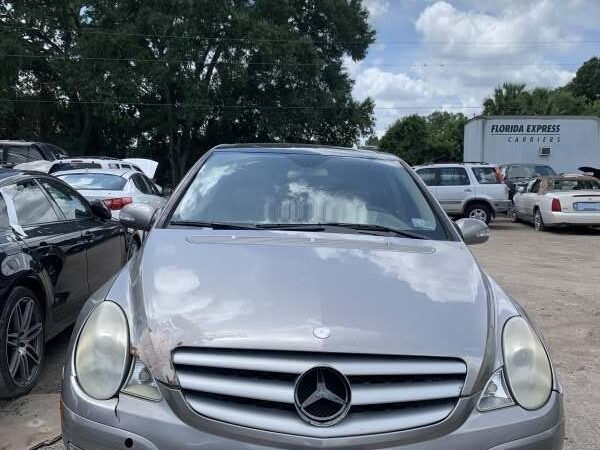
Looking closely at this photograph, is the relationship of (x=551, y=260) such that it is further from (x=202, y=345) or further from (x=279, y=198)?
(x=202, y=345)

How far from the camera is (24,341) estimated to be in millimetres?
3998

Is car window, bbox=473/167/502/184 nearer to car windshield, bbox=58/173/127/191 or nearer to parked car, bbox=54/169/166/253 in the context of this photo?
parked car, bbox=54/169/166/253

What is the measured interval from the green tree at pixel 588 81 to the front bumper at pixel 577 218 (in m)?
68.7

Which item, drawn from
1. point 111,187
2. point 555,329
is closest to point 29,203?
point 111,187

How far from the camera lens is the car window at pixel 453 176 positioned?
16.6 m

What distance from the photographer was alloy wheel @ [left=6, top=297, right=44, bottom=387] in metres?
3.84

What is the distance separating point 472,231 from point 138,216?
7.00 ft

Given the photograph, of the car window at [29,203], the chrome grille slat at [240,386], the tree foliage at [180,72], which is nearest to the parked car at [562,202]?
the car window at [29,203]

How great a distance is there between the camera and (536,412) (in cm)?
219

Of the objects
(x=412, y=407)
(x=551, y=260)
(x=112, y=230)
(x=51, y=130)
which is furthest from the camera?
(x=51, y=130)

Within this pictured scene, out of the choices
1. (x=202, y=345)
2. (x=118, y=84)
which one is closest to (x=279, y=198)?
(x=202, y=345)

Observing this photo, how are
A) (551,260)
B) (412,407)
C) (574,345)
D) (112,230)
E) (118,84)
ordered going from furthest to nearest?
(118,84) < (551,260) < (112,230) < (574,345) < (412,407)

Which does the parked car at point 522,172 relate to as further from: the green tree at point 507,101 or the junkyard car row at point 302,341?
the green tree at point 507,101

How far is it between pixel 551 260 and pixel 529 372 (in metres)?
8.95
